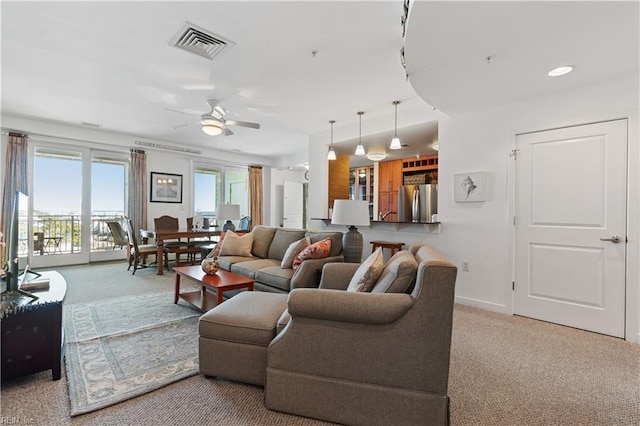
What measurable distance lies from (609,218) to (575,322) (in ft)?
3.38

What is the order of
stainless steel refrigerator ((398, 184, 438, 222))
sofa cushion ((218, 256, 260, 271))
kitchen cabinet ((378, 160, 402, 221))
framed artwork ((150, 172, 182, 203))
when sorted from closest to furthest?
1. sofa cushion ((218, 256, 260, 271))
2. stainless steel refrigerator ((398, 184, 438, 222))
3. framed artwork ((150, 172, 182, 203))
4. kitchen cabinet ((378, 160, 402, 221))

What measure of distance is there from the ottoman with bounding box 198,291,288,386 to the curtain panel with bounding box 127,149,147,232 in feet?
17.2

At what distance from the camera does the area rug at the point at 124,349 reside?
177 centimetres

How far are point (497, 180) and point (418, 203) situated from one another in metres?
2.22

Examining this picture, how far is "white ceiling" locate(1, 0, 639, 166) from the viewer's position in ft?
6.31

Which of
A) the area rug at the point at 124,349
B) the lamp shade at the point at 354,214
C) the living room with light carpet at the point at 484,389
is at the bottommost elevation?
the living room with light carpet at the point at 484,389

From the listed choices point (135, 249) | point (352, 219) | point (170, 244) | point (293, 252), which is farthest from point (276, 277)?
point (170, 244)

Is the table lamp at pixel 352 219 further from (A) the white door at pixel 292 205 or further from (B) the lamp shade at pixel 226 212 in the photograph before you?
(A) the white door at pixel 292 205

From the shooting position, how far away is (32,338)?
5.88ft

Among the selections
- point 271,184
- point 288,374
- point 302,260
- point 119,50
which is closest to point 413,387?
point 288,374

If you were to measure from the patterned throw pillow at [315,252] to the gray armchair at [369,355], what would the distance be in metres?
1.56

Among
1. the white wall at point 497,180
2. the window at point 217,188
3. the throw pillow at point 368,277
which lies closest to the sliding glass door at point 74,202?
the window at point 217,188

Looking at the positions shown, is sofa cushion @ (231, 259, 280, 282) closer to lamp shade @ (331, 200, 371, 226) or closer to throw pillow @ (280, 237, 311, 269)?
throw pillow @ (280, 237, 311, 269)

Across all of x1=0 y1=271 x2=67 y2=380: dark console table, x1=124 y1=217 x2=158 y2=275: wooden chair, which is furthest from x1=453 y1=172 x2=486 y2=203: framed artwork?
x1=124 y1=217 x2=158 y2=275: wooden chair
